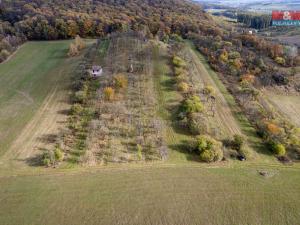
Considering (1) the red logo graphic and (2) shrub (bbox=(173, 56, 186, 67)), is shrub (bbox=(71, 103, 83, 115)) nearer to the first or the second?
(2) shrub (bbox=(173, 56, 186, 67))

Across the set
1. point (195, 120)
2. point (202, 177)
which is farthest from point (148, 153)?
point (195, 120)

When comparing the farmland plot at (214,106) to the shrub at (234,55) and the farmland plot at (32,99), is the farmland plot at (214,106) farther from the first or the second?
the farmland plot at (32,99)

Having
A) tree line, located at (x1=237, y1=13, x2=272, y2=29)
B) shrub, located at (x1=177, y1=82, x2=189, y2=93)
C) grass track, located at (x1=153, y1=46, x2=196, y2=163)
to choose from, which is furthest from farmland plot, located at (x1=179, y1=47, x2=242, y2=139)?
tree line, located at (x1=237, y1=13, x2=272, y2=29)

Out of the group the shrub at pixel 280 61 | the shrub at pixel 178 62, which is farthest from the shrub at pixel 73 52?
the shrub at pixel 280 61

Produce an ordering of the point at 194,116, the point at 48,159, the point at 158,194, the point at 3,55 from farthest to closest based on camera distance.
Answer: the point at 3,55, the point at 194,116, the point at 48,159, the point at 158,194

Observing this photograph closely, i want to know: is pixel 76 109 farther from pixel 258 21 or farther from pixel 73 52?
pixel 258 21

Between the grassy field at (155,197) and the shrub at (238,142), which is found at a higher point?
the shrub at (238,142)

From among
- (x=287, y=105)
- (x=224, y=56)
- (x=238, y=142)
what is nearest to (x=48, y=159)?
(x=238, y=142)
